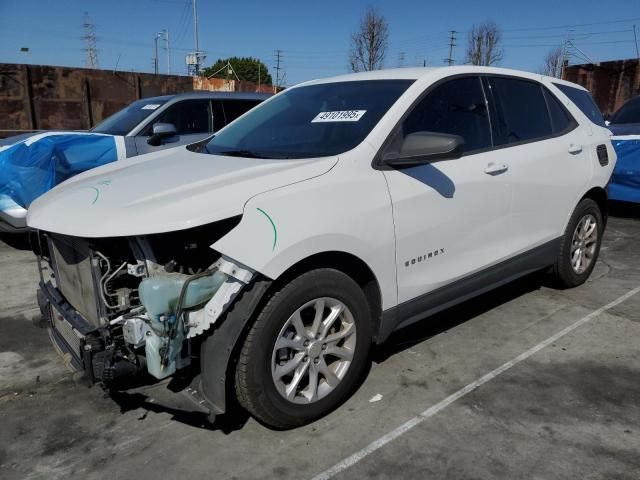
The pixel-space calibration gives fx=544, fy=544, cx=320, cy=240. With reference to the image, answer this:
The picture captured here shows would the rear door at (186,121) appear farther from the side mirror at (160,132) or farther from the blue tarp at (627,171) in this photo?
the blue tarp at (627,171)

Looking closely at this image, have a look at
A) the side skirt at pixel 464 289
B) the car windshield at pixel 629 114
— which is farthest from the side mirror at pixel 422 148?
the car windshield at pixel 629 114

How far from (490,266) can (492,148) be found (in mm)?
781

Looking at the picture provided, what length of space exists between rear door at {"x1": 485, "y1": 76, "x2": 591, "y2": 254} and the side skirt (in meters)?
0.10

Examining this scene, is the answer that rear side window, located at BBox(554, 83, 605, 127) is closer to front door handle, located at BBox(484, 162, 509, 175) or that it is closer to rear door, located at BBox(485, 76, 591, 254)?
rear door, located at BBox(485, 76, 591, 254)

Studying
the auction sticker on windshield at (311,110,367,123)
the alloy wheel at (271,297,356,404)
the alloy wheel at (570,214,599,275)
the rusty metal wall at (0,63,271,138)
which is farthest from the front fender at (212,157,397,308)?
the rusty metal wall at (0,63,271,138)

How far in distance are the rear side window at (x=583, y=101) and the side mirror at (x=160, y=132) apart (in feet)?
12.6

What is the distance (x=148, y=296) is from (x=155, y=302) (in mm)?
39

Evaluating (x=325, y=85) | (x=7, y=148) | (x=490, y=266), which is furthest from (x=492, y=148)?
(x=7, y=148)

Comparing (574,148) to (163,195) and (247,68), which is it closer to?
(163,195)

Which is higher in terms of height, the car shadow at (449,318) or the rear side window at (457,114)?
the rear side window at (457,114)

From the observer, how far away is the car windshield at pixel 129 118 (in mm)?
6631

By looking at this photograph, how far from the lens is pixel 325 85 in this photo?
3.84 meters

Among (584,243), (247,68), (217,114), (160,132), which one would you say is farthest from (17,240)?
(247,68)

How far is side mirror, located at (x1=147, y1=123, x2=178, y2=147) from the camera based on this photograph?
5839 mm
